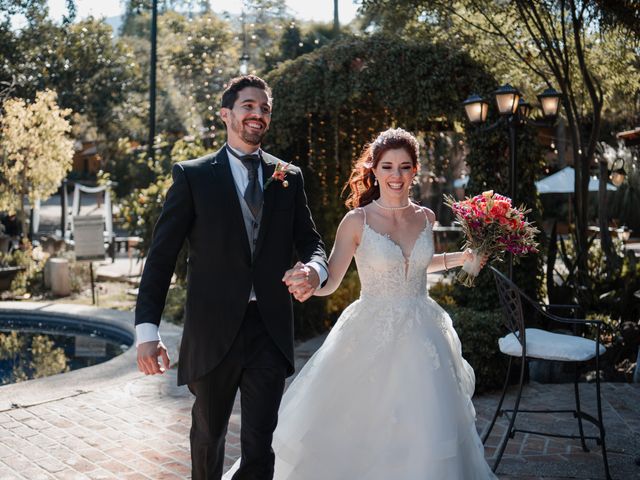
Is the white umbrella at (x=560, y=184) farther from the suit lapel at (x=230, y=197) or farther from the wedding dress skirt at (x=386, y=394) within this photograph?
the suit lapel at (x=230, y=197)

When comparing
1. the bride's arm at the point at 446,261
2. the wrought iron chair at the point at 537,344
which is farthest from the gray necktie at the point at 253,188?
the wrought iron chair at the point at 537,344

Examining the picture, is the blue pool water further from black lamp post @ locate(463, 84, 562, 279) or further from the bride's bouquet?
the bride's bouquet

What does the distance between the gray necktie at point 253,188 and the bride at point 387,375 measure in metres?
0.55

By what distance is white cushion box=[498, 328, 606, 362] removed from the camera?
14.6 ft

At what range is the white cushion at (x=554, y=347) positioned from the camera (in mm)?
4449

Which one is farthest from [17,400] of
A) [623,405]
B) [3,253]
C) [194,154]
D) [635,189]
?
[635,189]

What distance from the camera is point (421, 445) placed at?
3.55 metres

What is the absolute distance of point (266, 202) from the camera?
128 inches

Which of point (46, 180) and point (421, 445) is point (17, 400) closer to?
point (421, 445)

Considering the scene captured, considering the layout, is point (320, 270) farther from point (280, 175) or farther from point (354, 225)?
point (354, 225)

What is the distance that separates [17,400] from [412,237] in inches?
156

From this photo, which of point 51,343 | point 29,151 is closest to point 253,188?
point 51,343

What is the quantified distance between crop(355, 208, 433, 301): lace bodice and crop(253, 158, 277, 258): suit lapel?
0.85m

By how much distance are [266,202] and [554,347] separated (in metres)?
2.26
